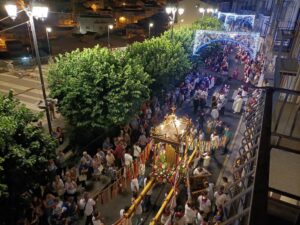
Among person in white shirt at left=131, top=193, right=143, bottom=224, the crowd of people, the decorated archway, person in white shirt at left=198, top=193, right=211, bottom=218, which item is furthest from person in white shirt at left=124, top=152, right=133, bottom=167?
the decorated archway

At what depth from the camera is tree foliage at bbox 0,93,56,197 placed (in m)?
8.43

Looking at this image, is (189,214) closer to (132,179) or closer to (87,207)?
(132,179)

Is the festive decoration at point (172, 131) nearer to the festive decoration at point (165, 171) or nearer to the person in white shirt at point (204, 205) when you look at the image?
the festive decoration at point (165, 171)

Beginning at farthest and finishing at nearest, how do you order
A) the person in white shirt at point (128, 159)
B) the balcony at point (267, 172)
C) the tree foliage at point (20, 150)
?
the person in white shirt at point (128, 159)
the tree foliage at point (20, 150)
the balcony at point (267, 172)

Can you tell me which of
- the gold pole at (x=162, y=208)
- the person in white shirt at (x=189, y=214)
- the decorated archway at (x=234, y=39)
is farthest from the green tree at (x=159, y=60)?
the person in white shirt at (x=189, y=214)

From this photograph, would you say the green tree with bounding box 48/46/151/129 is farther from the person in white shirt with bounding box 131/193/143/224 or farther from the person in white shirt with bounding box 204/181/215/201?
the person in white shirt with bounding box 204/181/215/201

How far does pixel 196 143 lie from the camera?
49.9 ft

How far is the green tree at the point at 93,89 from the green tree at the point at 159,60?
3.74 metres

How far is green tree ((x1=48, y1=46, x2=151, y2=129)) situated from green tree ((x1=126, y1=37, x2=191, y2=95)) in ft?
12.3

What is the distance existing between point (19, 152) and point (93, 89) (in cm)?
594

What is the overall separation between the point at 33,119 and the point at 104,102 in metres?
4.62

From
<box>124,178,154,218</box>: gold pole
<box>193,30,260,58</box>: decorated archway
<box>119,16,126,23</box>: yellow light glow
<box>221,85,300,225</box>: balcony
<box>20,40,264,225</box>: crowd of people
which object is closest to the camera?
<box>221,85,300,225</box>: balcony

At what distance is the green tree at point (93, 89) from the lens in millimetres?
13859

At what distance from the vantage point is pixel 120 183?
12.9 m
